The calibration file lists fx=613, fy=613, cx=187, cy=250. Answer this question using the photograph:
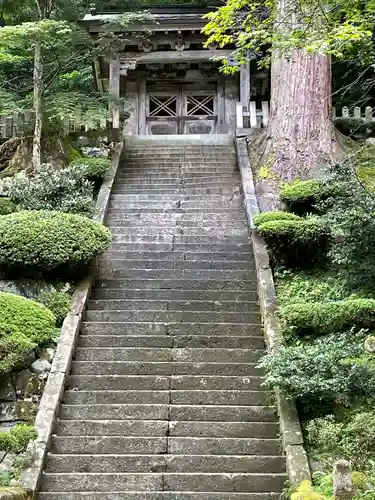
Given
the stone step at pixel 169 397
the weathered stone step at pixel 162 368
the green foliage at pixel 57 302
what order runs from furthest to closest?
the green foliage at pixel 57 302 < the weathered stone step at pixel 162 368 < the stone step at pixel 169 397

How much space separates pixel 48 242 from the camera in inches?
351

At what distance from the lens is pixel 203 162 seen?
15.0 metres

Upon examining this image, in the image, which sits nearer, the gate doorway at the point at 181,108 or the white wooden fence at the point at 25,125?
the white wooden fence at the point at 25,125

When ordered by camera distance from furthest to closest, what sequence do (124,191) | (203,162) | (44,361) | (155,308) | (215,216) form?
(203,162) < (124,191) < (215,216) < (155,308) < (44,361)

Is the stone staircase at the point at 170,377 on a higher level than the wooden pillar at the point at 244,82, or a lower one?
lower

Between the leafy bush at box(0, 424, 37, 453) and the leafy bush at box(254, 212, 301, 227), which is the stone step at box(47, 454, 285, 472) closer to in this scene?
the leafy bush at box(0, 424, 37, 453)

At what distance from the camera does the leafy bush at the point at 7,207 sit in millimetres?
11398

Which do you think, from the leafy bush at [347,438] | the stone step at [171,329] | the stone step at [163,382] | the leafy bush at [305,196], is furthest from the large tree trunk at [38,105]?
the leafy bush at [347,438]

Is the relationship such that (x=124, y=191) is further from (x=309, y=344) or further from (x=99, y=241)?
(x=309, y=344)

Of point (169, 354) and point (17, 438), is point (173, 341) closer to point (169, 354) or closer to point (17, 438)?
point (169, 354)

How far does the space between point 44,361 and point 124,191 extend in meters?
6.29

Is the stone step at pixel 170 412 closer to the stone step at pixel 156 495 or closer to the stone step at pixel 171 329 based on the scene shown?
the stone step at pixel 156 495

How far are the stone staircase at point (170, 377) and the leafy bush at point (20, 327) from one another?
0.62 m

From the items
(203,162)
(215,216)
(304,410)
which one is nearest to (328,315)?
(304,410)
